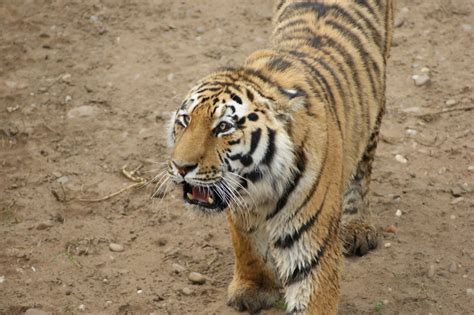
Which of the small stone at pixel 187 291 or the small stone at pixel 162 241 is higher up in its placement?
the small stone at pixel 187 291

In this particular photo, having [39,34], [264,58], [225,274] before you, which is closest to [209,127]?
[264,58]

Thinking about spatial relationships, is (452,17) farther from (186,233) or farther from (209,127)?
(209,127)

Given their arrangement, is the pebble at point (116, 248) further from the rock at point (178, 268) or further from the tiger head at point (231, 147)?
the tiger head at point (231, 147)

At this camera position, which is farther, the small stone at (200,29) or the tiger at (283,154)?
the small stone at (200,29)

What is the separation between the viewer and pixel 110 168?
18.7 feet

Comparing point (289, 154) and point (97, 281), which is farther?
point (97, 281)

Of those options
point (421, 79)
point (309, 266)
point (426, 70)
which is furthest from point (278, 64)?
point (426, 70)

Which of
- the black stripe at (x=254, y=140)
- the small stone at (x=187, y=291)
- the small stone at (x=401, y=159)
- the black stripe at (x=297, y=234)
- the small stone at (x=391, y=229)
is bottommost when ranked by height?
the small stone at (x=187, y=291)

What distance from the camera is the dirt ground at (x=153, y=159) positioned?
187 inches

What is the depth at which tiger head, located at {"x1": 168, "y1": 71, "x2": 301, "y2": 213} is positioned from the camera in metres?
3.66

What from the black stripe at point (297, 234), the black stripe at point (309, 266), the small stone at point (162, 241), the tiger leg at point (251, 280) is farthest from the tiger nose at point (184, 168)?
the small stone at point (162, 241)

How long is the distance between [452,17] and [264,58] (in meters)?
3.43

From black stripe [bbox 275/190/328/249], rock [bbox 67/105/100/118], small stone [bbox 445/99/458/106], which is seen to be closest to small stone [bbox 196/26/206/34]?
rock [bbox 67/105/100/118]

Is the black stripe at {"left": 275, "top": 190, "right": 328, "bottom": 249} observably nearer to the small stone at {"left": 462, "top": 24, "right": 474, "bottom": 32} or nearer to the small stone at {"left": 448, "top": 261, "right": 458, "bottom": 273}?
the small stone at {"left": 448, "top": 261, "right": 458, "bottom": 273}
